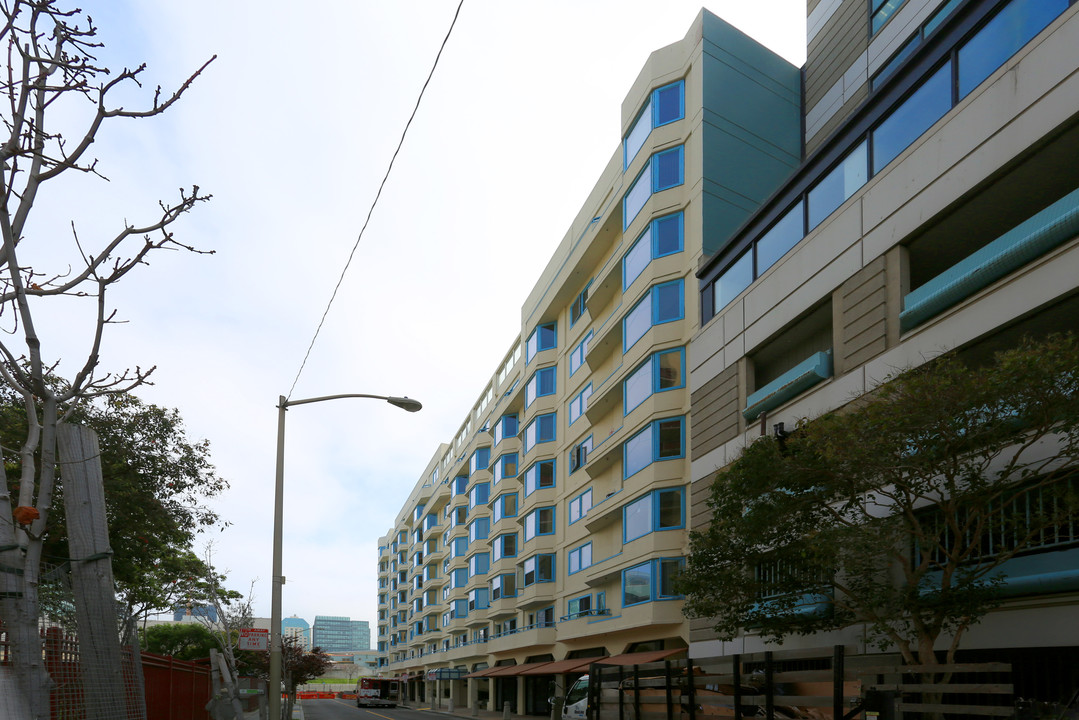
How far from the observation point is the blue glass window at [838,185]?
68.3 feet

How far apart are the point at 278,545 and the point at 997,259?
12835 mm

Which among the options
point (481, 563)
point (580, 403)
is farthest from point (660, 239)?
point (481, 563)

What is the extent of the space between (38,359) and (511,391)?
5293 centimetres

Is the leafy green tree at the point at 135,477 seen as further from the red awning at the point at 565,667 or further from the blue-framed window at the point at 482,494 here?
the blue-framed window at the point at 482,494

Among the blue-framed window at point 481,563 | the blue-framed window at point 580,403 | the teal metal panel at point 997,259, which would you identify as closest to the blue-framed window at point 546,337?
the blue-framed window at point 580,403

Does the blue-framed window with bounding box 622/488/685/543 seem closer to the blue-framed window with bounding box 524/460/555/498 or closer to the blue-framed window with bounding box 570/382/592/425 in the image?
the blue-framed window with bounding box 570/382/592/425

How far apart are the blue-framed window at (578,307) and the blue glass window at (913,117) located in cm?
2419

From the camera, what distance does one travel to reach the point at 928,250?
1912 centimetres

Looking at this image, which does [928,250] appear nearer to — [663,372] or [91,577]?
[663,372]

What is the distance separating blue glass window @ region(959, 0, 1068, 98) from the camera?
15648 millimetres

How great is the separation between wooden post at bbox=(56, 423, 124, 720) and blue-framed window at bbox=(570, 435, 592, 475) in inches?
1379

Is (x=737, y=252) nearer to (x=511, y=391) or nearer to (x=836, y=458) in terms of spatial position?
(x=836, y=458)

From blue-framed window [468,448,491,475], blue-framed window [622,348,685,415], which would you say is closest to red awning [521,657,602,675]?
blue-framed window [622,348,685,415]

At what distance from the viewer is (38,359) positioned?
5.77 meters
